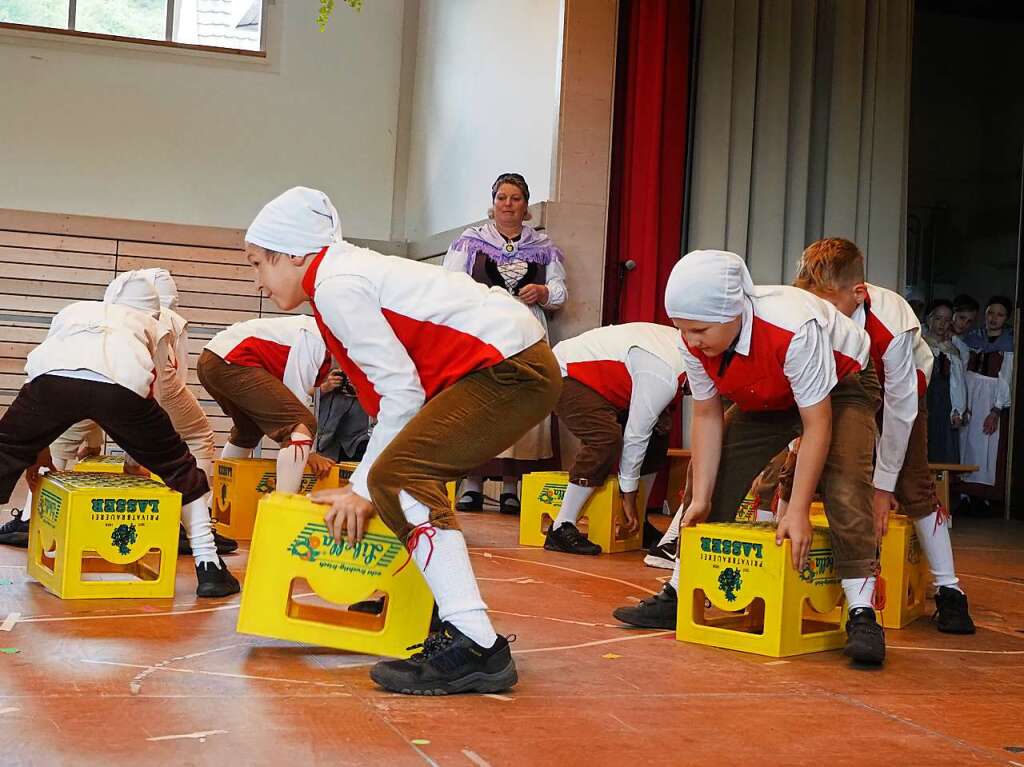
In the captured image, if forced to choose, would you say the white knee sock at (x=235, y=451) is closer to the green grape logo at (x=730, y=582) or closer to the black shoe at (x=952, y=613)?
the green grape logo at (x=730, y=582)

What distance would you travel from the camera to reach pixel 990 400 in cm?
838

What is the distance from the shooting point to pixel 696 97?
7.11 meters

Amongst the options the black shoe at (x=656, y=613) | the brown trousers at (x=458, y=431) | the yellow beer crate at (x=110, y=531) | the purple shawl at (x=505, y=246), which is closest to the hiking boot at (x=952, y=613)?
the black shoe at (x=656, y=613)

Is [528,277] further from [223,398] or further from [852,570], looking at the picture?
[852,570]

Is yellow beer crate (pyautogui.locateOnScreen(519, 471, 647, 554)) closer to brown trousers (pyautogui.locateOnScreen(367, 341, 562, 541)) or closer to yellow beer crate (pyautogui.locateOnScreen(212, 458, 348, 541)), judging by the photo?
yellow beer crate (pyautogui.locateOnScreen(212, 458, 348, 541))

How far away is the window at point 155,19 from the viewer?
9.08m

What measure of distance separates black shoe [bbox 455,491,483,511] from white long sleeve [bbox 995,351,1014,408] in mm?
3791

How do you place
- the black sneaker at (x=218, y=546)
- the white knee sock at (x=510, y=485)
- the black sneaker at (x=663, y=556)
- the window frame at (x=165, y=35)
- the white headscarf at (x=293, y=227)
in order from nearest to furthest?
the white headscarf at (x=293, y=227)
the black sneaker at (x=218, y=546)
the black sneaker at (x=663, y=556)
the white knee sock at (x=510, y=485)
the window frame at (x=165, y=35)

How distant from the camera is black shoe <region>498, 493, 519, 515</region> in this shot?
22.2ft

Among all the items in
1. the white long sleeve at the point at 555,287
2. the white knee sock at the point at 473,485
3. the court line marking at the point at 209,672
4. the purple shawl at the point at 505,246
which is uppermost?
the purple shawl at the point at 505,246

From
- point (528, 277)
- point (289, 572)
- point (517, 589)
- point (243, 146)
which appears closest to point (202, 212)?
point (243, 146)

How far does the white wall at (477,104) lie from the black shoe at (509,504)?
1.75 meters

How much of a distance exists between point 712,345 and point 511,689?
987 mm

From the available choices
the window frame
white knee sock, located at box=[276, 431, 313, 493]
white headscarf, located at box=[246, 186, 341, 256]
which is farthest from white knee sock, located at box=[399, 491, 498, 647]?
the window frame
